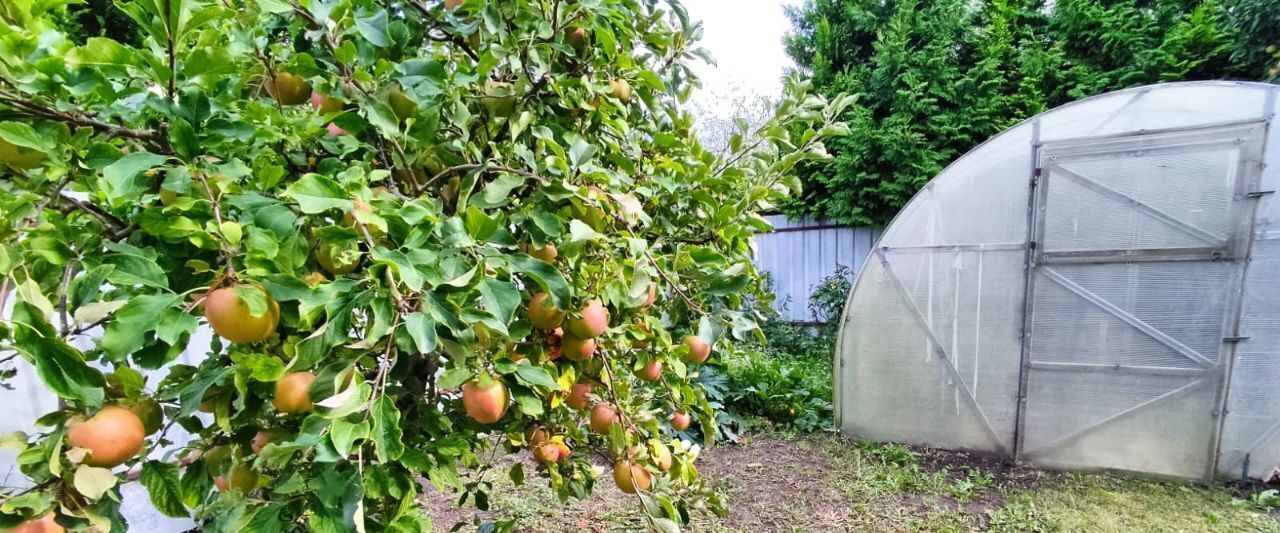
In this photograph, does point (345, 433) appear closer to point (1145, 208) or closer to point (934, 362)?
point (934, 362)

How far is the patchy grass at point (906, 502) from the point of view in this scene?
9.48 feet

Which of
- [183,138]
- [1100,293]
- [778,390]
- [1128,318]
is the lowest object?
[778,390]

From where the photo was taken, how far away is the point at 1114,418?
330 cm

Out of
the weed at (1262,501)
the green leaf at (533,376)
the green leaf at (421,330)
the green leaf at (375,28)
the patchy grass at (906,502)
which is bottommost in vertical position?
the patchy grass at (906,502)

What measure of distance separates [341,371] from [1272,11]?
6.57 meters

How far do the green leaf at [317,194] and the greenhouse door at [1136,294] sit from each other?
3.68m

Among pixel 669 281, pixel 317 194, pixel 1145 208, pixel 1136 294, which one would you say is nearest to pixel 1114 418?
pixel 1136 294

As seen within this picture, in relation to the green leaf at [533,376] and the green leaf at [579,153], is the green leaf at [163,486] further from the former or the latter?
the green leaf at [579,153]

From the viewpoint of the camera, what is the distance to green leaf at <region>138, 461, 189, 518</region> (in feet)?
2.49

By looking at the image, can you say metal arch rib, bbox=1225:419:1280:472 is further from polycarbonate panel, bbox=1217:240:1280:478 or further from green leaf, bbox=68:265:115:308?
green leaf, bbox=68:265:115:308

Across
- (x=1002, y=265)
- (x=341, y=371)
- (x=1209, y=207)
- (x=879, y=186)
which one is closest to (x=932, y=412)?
(x=1002, y=265)

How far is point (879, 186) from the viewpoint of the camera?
19.7ft

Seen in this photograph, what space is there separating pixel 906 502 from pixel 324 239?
Answer: 10.8ft

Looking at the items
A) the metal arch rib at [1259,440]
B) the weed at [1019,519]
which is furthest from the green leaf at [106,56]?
the metal arch rib at [1259,440]
